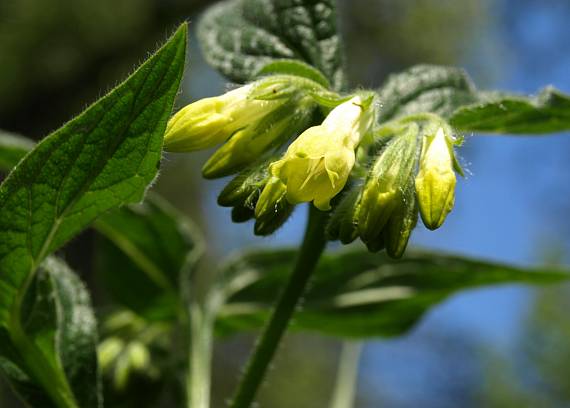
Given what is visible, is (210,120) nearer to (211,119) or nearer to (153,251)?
(211,119)

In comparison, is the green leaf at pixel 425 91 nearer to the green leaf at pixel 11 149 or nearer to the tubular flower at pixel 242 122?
the tubular flower at pixel 242 122

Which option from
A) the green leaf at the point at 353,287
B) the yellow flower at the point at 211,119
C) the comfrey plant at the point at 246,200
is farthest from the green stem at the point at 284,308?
the green leaf at the point at 353,287

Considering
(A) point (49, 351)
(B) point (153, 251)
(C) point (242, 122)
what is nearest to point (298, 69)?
(C) point (242, 122)

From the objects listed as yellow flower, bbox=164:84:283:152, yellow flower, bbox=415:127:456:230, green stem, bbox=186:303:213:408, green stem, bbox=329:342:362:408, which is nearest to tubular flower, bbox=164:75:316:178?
yellow flower, bbox=164:84:283:152

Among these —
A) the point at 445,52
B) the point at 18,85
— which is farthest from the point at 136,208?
the point at 445,52

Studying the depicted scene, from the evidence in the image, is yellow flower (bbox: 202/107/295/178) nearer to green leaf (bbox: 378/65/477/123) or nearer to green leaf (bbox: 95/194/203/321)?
green leaf (bbox: 378/65/477/123)

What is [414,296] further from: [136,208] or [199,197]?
[199,197]

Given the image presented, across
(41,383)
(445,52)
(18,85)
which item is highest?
(445,52)
